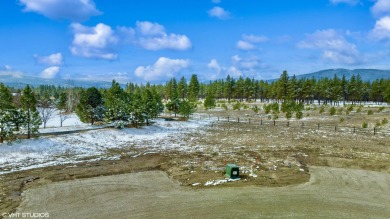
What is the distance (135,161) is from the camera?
2828 centimetres

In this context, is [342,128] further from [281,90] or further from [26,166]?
[281,90]

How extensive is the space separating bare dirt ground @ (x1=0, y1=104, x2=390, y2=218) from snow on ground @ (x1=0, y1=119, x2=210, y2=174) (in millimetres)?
1805

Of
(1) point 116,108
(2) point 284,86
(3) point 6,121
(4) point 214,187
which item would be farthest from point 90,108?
(2) point 284,86

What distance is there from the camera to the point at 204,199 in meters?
18.3

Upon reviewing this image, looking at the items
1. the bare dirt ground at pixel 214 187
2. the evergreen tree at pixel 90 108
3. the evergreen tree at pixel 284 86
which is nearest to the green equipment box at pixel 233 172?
the bare dirt ground at pixel 214 187

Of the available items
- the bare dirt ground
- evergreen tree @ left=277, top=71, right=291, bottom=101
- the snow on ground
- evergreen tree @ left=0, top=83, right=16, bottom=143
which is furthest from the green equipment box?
evergreen tree @ left=277, top=71, right=291, bottom=101

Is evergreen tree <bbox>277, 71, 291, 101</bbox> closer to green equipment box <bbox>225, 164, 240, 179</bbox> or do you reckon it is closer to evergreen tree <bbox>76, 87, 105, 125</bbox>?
evergreen tree <bbox>76, 87, 105, 125</bbox>

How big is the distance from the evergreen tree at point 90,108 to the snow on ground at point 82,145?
697cm

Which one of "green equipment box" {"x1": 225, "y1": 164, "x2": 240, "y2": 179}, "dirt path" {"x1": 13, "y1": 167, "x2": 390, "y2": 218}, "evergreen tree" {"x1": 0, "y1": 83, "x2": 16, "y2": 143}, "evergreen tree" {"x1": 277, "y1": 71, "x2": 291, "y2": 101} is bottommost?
"dirt path" {"x1": 13, "y1": 167, "x2": 390, "y2": 218}

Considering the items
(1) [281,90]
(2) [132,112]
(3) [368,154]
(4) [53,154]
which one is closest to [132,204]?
(4) [53,154]

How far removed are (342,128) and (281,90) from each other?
60008mm

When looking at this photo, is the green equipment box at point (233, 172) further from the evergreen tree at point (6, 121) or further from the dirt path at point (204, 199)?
the evergreen tree at point (6, 121)

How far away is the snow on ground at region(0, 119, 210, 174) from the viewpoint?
27750 mm

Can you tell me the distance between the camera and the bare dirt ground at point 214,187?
16.8 metres
